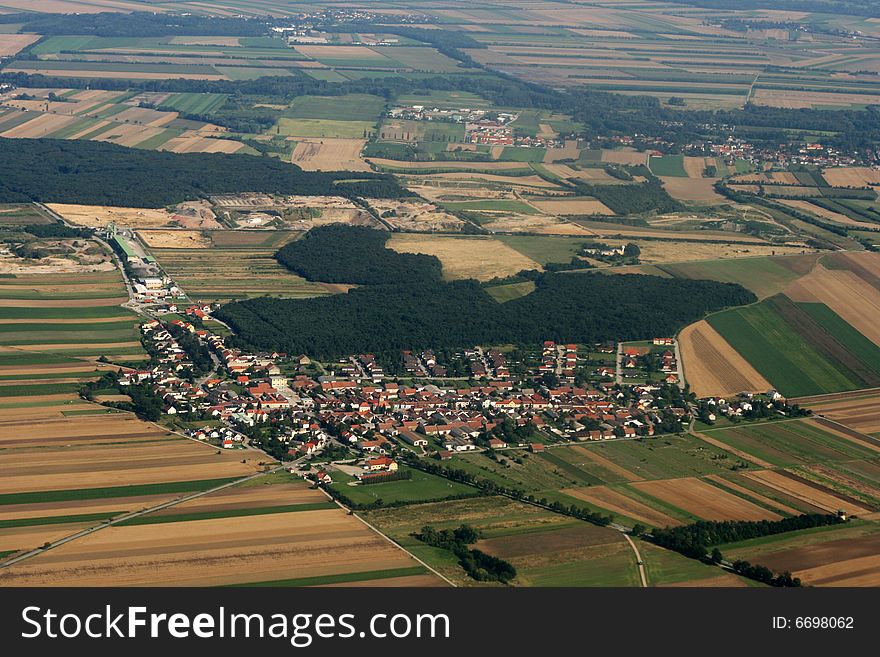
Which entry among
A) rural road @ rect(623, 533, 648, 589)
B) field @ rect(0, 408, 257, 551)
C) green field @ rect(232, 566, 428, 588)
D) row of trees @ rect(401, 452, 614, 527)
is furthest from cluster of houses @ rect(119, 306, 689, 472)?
rural road @ rect(623, 533, 648, 589)

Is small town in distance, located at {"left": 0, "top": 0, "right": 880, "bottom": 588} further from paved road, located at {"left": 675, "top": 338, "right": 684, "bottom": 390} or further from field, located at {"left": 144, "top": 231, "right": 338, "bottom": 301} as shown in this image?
field, located at {"left": 144, "top": 231, "right": 338, "bottom": 301}

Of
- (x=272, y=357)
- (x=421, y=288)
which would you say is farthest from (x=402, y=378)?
(x=421, y=288)

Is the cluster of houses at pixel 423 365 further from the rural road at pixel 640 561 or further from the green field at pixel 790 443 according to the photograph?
the rural road at pixel 640 561

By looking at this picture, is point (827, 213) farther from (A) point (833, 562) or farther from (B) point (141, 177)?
(A) point (833, 562)

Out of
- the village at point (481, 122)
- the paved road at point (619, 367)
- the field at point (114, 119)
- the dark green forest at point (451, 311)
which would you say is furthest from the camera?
the village at point (481, 122)

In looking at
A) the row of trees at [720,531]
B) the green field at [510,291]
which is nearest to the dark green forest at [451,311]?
the green field at [510,291]

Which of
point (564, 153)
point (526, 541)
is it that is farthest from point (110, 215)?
point (526, 541)

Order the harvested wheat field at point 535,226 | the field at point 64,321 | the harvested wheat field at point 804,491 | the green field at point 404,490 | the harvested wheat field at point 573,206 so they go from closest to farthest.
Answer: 1. the green field at point 404,490
2. the harvested wheat field at point 804,491
3. the field at point 64,321
4. the harvested wheat field at point 535,226
5. the harvested wheat field at point 573,206
